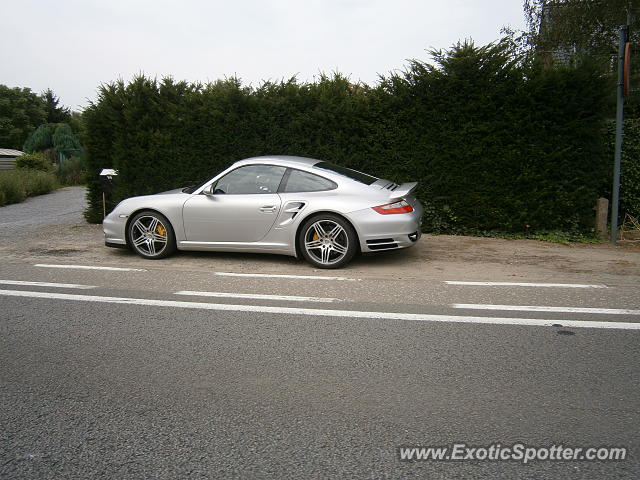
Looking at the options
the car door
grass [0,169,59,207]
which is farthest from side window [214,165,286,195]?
grass [0,169,59,207]

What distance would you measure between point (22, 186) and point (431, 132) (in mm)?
14869

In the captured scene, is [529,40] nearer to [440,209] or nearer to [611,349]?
[440,209]

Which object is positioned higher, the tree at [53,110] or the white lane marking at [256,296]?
the tree at [53,110]

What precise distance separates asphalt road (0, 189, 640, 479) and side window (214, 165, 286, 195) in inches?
76.8

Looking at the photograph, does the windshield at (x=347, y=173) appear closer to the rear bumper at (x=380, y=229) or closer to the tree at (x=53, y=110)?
the rear bumper at (x=380, y=229)

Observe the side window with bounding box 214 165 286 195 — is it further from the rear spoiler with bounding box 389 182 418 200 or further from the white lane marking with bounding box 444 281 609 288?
the white lane marking with bounding box 444 281 609 288

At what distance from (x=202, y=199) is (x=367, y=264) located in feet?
7.78

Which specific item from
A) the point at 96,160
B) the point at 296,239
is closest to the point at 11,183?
the point at 96,160

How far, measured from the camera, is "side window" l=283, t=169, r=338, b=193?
7066 millimetres

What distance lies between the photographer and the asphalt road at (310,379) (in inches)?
101

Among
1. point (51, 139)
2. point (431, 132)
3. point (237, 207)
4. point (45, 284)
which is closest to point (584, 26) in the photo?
point (431, 132)

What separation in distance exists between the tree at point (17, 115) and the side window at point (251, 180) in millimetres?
66949

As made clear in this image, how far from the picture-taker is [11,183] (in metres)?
17.3

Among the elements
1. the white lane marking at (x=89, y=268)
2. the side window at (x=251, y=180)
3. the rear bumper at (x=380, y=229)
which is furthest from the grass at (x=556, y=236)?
the white lane marking at (x=89, y=268)
